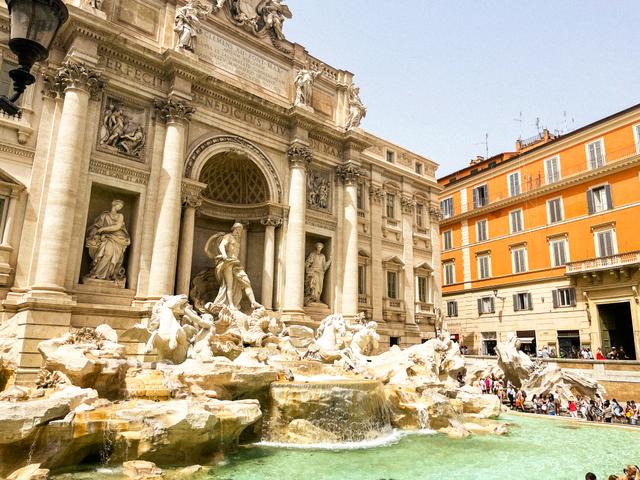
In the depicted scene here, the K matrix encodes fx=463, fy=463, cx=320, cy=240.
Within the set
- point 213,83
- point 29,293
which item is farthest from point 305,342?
point 213,83

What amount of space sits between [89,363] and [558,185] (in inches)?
1010

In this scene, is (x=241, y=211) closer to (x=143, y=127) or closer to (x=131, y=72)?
(x=143, y=127)

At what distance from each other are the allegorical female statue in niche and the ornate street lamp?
10.7m

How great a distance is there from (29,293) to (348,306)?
11.7 metres

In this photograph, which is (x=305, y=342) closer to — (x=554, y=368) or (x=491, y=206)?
(x=554, y=368)

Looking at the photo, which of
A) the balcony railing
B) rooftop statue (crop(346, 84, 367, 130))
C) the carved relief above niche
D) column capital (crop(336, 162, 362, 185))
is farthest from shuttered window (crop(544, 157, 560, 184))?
the carved relief above niche

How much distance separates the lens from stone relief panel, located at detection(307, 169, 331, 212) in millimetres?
20156

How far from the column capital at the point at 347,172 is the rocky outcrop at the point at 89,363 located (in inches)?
528

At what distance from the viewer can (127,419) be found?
7.83 metres

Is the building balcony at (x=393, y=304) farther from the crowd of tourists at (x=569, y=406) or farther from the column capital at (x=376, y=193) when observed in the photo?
the crowd of tourists at (x=569, y=406)

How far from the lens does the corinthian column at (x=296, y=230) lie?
17.8 m

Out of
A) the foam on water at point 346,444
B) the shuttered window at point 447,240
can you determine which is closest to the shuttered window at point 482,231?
the shuttered window at point 447,240

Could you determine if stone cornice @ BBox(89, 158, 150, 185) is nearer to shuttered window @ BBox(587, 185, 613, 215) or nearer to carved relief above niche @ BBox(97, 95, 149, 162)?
carved relief above niche @ BBox(97, 95, 149, 162)

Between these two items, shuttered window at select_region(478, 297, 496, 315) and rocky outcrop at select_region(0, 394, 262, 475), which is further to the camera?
shuttered window at select_region(478, 297, 496, 315)
